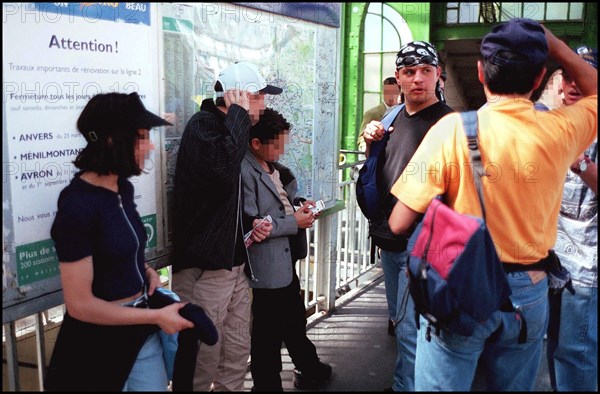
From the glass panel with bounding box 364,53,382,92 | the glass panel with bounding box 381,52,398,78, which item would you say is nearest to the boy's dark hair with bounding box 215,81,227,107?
the glass panel with bounding box 381,52,398,78

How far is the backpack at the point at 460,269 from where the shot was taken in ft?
6.49

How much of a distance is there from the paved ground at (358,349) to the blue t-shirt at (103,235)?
1868 mm

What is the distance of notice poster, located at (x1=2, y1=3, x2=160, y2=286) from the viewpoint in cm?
233

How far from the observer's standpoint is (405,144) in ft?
10.9

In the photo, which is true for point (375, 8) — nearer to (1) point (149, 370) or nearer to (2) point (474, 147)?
(2) point (474, 147)

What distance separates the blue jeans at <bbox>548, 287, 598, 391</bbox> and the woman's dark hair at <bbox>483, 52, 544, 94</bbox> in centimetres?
146

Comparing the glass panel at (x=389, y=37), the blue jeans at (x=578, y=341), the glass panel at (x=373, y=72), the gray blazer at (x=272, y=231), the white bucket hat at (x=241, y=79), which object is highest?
the glass panel at (x=389, y=37)

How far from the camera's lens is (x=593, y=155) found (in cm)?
297

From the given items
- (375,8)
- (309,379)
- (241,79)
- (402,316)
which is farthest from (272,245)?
(375,8)

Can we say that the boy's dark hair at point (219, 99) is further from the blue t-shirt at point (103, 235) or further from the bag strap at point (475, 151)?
the bag strap at point (475, 151)

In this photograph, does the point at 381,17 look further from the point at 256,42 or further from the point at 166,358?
the point at 166,358

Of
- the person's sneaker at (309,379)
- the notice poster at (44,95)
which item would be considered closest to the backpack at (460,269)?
the notice poster at (44,95)

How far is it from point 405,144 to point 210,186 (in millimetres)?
1152

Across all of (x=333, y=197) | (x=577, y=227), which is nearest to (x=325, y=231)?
(x=333, y=197)
